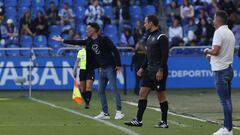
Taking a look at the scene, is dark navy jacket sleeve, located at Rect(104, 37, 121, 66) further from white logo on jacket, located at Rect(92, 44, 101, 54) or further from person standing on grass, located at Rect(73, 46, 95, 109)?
person standing on grass, located at Rect(73, 46, 95, 109)

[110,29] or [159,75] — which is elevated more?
[110,29]

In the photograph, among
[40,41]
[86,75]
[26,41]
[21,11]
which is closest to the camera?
[86,75]

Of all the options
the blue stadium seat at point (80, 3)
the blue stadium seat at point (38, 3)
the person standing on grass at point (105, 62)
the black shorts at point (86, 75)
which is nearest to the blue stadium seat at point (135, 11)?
the blue stadium seat at point (80, 3)

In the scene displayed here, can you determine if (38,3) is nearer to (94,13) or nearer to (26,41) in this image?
(26,41)

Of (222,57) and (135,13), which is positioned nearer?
(222,57)

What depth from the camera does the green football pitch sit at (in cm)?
1230

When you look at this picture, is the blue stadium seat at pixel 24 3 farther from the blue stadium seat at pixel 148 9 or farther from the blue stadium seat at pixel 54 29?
the blue stadium seat at pixel 148 9

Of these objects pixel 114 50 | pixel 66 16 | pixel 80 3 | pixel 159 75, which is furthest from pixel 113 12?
pixel 159 75

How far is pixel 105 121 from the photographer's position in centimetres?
1428

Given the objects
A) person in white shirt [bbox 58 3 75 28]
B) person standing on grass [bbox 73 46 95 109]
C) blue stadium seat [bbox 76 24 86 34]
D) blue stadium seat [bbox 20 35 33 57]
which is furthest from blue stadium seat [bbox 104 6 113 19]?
person standing on grass [bbox 73 46 95 109]

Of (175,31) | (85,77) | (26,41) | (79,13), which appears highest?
(79,13)

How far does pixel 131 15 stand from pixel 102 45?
652 inches

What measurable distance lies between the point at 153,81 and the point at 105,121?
79.7 inches

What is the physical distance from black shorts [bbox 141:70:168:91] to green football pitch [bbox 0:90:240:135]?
0.82m
